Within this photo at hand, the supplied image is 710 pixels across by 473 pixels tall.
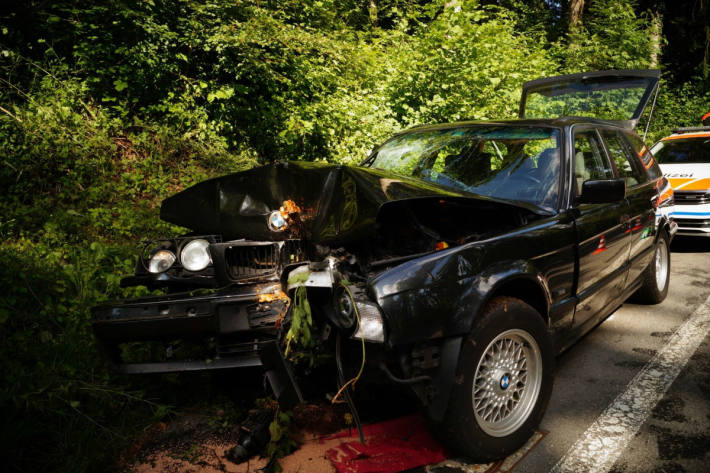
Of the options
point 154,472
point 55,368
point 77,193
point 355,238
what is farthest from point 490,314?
point 77,193

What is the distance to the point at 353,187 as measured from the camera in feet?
8.23

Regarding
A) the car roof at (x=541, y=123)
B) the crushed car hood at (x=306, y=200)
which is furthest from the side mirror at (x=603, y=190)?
the car roof at (x=541, y=123)

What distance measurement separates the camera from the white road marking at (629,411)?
233cm

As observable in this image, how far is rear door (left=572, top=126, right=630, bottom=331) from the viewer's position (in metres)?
3.03

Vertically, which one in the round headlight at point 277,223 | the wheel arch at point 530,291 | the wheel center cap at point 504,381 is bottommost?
the wheel center cap at point 504,381

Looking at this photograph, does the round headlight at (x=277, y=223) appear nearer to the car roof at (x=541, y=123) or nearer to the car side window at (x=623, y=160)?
the car roof at (x=541, y=123)

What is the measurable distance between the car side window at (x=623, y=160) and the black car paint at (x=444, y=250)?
1.08ft

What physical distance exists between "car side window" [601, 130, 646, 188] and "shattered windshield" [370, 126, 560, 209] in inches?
34.1

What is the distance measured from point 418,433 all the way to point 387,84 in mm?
6242

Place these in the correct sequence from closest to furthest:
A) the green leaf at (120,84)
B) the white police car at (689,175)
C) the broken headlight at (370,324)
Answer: the broken headlight at (370,324)
the green leaf at (120,84)
the white police car at (689,175)

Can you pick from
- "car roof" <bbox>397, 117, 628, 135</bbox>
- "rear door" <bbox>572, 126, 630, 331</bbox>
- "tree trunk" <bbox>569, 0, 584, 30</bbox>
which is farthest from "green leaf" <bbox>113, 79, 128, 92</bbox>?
"tree trunk" <bbox>569, 0, 584, 30</bbox>

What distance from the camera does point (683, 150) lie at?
25.8ft

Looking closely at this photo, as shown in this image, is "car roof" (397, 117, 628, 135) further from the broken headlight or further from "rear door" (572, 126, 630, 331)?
the broken headlight

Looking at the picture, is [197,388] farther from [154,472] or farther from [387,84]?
[387,84]
